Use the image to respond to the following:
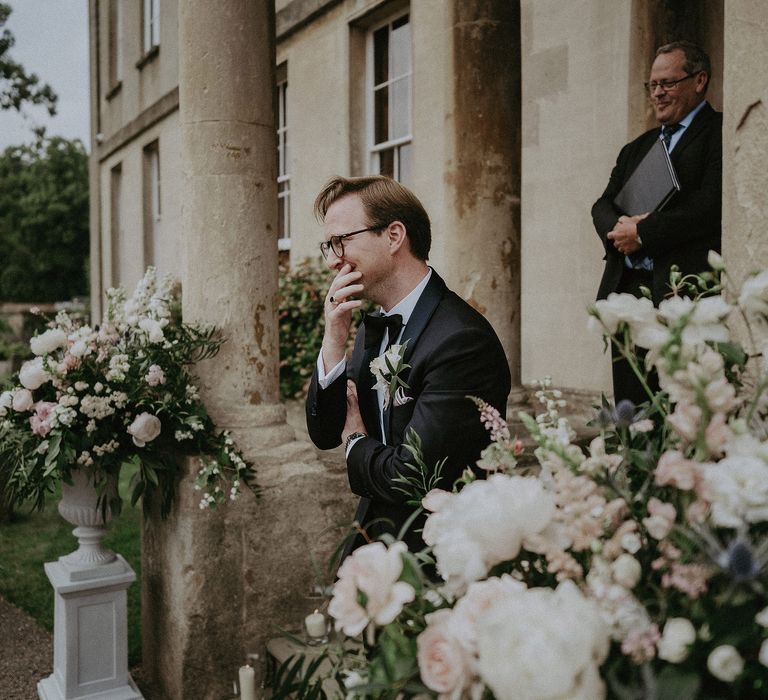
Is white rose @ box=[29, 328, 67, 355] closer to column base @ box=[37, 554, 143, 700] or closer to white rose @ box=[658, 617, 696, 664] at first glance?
column base @ box=[37, 554, 143, 700]

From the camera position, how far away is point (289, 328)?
7.35m

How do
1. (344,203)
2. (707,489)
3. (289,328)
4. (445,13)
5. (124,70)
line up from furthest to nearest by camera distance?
(124,70) < (289,328) < (445,13) < (344,203) < (707,489)

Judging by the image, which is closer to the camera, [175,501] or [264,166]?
[175,501]

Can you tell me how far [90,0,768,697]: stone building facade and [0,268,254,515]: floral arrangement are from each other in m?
0.16

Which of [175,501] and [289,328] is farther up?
[289,328]

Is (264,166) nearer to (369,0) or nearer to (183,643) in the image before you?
(183,643)

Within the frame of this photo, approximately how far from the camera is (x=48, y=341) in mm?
3266

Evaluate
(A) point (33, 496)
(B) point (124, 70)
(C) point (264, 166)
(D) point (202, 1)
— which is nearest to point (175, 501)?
(A) point (33, 496)

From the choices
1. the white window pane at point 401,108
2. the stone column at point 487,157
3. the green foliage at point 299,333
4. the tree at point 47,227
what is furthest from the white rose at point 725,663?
the tree at point 47,227

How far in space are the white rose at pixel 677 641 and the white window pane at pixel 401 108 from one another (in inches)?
295

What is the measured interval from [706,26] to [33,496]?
4608 mm

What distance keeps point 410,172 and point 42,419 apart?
213 inches

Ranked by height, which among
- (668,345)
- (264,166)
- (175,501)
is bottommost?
(175,501)

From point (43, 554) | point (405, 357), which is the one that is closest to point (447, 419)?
point (405, 357)
